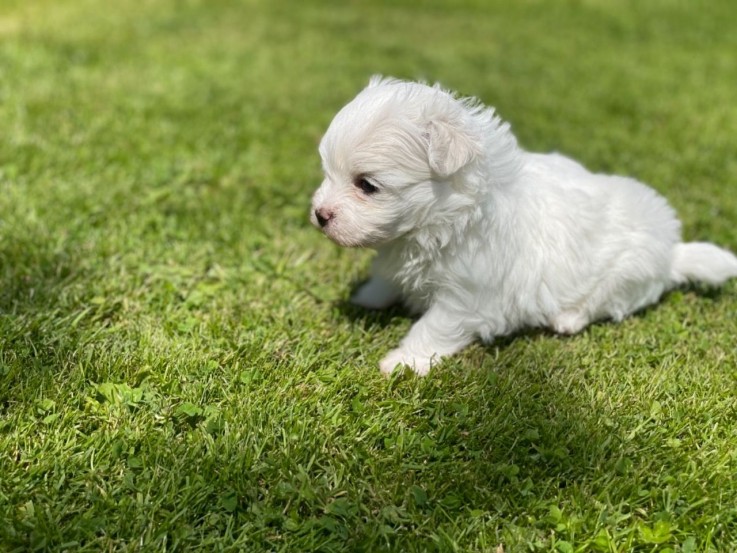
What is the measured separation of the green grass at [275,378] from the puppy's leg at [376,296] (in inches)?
3.7

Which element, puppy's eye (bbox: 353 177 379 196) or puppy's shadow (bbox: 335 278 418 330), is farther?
puppy's shadow (bbox: 335 278 418 330)

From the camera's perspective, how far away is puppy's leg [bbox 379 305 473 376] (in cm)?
307

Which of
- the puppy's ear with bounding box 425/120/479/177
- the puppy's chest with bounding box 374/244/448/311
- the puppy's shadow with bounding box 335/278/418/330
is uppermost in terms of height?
the puppy's ear with bounding box 425/120/479/177

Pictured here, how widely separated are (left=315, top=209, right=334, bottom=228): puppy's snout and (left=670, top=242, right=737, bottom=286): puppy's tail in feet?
6.51

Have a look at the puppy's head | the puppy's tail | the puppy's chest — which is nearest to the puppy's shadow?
the puppy's chest

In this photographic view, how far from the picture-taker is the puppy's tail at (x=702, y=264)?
3.53 metres

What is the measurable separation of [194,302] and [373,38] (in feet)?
22.5

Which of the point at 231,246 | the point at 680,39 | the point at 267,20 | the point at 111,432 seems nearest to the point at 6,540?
the point at 111,432

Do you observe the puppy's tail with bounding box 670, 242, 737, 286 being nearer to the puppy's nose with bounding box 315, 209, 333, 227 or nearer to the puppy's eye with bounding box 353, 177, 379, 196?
the puppy's eye with bounding box 353, 177, 379, 196

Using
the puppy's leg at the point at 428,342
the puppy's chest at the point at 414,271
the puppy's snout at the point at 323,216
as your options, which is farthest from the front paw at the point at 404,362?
the puppy's snout at the point at 323,216

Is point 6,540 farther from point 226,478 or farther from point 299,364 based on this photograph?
point 299,364

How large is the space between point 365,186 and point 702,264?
1972mm

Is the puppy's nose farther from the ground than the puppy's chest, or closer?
farther from the ground

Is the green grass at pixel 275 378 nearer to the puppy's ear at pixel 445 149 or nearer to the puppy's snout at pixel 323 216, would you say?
the puppy's snout at pixel 323 216
